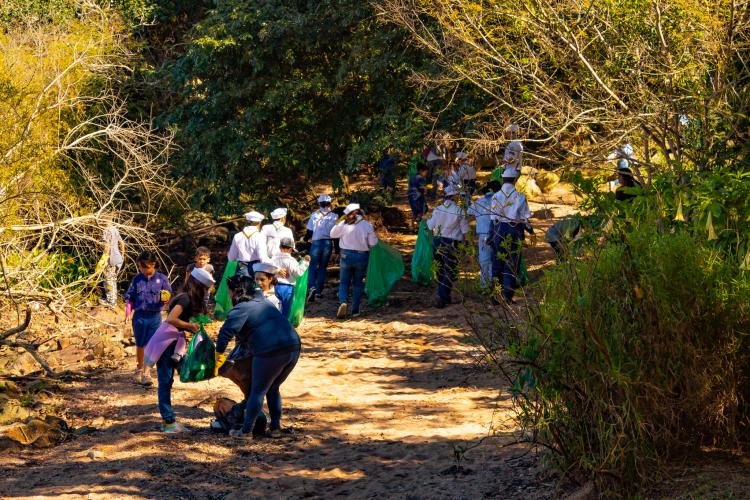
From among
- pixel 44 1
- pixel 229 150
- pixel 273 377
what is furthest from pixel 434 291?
pixel 44 1

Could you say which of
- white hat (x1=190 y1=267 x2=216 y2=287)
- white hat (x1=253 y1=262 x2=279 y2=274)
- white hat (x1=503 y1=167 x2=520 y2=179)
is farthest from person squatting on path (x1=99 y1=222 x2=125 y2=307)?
white hat (x1=503 y1=167 x2=520 y2=179)

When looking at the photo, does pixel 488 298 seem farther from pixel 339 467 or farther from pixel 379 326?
pixel 379 326

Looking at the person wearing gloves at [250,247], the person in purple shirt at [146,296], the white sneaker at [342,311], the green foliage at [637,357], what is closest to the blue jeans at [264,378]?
the person in purple shirt at [146,296]

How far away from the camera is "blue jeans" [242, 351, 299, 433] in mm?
8406

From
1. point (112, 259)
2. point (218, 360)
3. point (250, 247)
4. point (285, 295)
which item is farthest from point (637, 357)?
point (112, 259)

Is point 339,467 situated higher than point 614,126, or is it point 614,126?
point 614,126

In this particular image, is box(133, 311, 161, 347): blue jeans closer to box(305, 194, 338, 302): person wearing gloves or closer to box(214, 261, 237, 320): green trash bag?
box(214, 261, 237, 320): green trash bag

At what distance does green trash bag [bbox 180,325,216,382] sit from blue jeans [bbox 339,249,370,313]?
17.4 feet

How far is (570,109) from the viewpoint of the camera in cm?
1009

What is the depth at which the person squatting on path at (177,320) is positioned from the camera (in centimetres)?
893

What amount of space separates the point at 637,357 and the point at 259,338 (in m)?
3.47

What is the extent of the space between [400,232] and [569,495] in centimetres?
1350

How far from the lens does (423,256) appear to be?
14711 mm

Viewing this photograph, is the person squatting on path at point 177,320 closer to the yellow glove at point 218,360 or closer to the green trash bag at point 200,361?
the green trash bag at point 200,361
